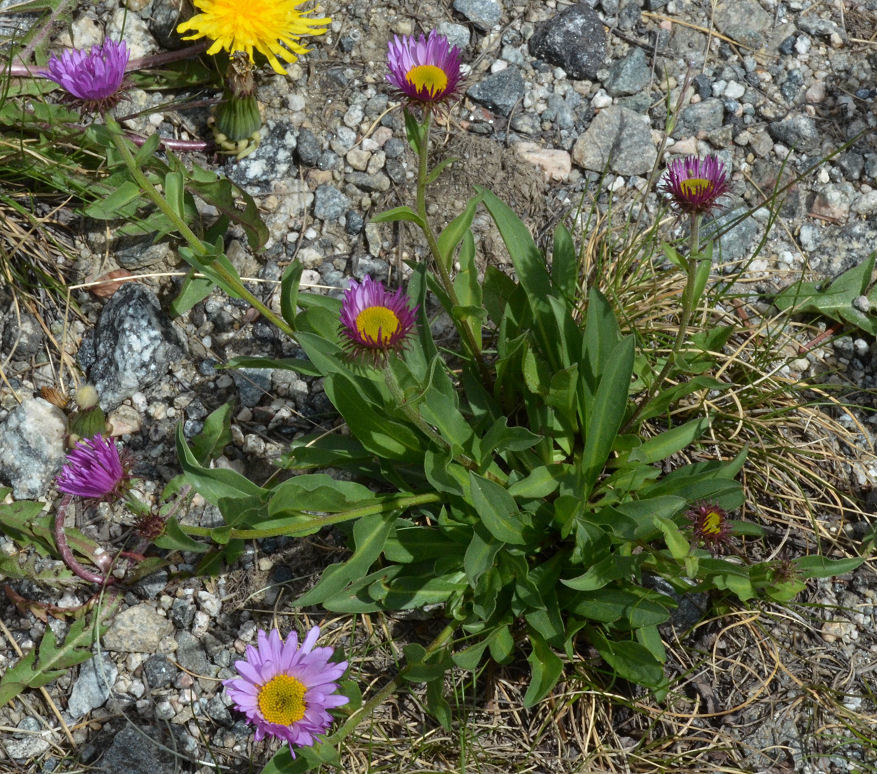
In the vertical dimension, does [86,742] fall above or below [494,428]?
below

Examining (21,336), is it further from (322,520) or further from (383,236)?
(322,520)

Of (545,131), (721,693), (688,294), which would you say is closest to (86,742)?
(721,693)

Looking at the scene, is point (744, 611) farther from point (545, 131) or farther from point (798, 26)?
point (798, 26)

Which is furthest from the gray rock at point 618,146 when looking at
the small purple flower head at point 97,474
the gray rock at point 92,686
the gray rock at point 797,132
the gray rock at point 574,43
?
the gray rock at point 92,686

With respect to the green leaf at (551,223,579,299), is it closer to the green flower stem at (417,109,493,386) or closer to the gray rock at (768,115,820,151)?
the green flower stem at (417,109,493,386)

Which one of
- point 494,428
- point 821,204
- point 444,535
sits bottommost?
point 444,535

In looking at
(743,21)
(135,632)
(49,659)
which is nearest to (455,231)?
(135,632)

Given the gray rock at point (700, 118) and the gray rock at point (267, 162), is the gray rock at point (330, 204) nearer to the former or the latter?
the gray rock at point (267, 162)

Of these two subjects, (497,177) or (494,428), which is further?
(497,177)
